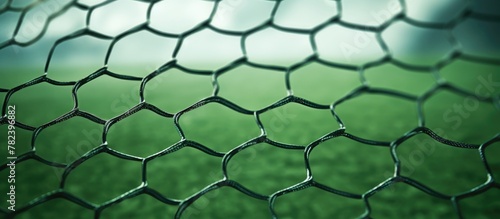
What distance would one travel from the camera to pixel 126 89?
271 cm

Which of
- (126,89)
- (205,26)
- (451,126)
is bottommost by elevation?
(126,89)

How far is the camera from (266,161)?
1.14 metres

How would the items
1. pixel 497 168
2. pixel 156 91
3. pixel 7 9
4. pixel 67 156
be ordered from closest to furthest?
1. pixel 7 9
2. pixel 497 168
3. pixel 67 156
4. pixel 156 91

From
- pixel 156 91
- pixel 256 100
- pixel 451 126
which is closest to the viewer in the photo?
pixel 451 126

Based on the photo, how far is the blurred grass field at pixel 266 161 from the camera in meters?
0.86

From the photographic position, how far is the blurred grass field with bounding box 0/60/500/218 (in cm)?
86

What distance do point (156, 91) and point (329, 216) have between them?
190 centimetres

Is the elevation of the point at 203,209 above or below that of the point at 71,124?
above

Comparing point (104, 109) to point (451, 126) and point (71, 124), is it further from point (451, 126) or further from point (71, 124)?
point (451, 126)

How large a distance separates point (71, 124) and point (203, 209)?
918 millimetres

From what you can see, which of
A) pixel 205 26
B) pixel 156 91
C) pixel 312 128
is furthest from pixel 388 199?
pixel 156 91

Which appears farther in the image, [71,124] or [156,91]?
[156,91]

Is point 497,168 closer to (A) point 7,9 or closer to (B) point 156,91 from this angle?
(A) point 7,9

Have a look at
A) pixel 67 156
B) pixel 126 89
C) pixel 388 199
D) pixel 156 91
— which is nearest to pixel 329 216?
pixel 388 199
